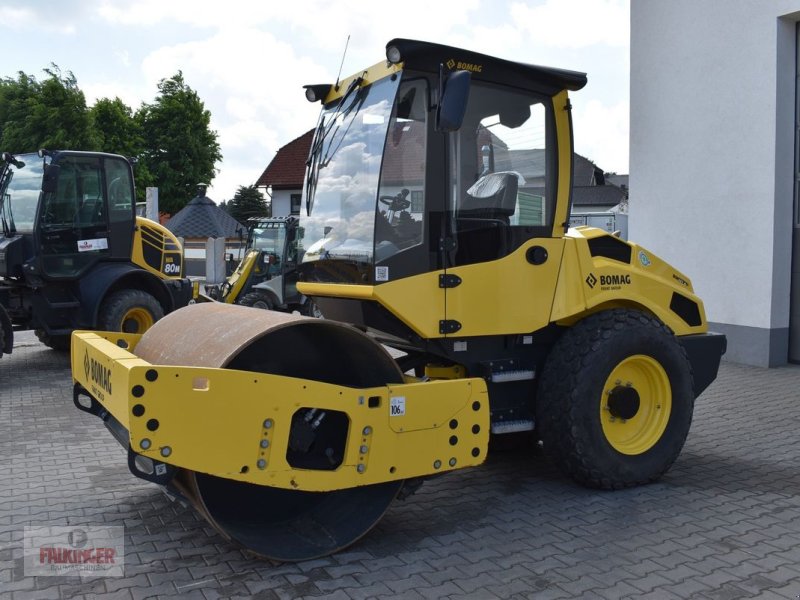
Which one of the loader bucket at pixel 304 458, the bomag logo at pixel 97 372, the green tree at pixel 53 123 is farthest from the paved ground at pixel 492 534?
the green tree at pixel 53 123

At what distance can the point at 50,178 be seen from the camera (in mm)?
Result: 9758

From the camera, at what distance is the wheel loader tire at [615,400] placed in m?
4.96

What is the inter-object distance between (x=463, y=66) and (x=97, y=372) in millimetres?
2621

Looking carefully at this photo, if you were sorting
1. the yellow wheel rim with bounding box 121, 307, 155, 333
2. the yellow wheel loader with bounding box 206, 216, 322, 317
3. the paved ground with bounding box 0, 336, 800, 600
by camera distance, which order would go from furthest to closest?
the yellow wheel loader with bounding box 206, 216, 322, 317
the yellow wheel rim with bounding box 121, 307, 155, 333
the paved ground with bounding box 0, 336, 800, 600

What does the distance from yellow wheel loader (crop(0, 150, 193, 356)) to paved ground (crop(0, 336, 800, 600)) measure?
12.8ft

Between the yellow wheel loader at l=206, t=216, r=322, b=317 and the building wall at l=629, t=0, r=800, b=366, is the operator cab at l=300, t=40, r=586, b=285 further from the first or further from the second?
the yellow wheel loader at l=206, t=216, r=322, b=317

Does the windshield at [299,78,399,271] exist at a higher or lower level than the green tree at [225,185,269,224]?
lower

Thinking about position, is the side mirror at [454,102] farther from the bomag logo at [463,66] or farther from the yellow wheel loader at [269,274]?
the yellow wheel loader at [269,274]

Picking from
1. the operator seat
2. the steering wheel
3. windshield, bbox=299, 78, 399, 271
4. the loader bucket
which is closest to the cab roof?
windshield, bbox=299, 78, 399, 271

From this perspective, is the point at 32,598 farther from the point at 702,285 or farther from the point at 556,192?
the point at 702,285

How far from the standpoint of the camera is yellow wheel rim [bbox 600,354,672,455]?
203 inches

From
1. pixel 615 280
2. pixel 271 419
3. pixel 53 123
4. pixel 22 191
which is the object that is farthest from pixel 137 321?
pixel 53 123

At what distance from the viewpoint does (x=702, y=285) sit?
1059cm

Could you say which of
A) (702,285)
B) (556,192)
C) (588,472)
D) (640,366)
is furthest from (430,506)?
(702,285)
